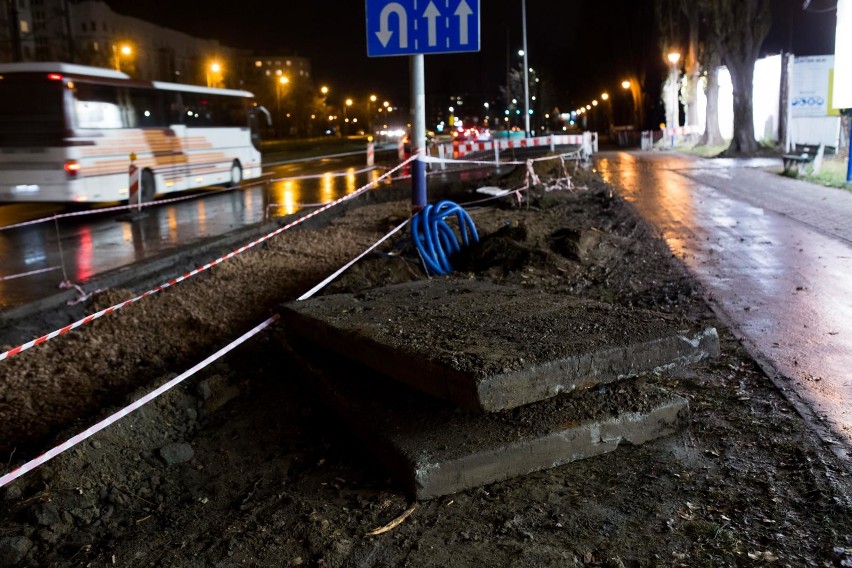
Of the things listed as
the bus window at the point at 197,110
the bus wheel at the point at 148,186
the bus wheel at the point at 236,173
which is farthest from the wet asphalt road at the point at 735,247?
the bus window at the point at 197,110

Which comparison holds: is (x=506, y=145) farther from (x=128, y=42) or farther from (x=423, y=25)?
(x=128, y=42)

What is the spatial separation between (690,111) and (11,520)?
144 feet

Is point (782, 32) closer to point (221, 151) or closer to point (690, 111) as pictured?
point (690, 111)

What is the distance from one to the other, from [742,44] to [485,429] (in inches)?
1268

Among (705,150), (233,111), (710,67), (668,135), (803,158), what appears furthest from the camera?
(668,135)

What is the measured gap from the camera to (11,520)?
401 centimetres

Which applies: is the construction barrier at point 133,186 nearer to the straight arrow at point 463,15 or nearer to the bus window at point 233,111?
the bus window at point 233,111

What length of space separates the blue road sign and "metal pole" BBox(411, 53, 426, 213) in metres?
0.55

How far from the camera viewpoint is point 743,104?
3238 centimetres

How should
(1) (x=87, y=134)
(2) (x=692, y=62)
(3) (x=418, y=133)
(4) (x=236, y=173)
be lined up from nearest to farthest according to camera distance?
(3) (x=418, y=133) → (1) (x=87, y=134) → (4) (x=236, y=173) → (2) (x=692, y=62)

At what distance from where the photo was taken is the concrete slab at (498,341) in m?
3.91

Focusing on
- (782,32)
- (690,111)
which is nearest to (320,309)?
(782,32)

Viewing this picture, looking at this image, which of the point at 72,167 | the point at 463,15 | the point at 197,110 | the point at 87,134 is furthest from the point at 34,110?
the point at 463,15

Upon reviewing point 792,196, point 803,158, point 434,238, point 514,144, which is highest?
point 514,144
